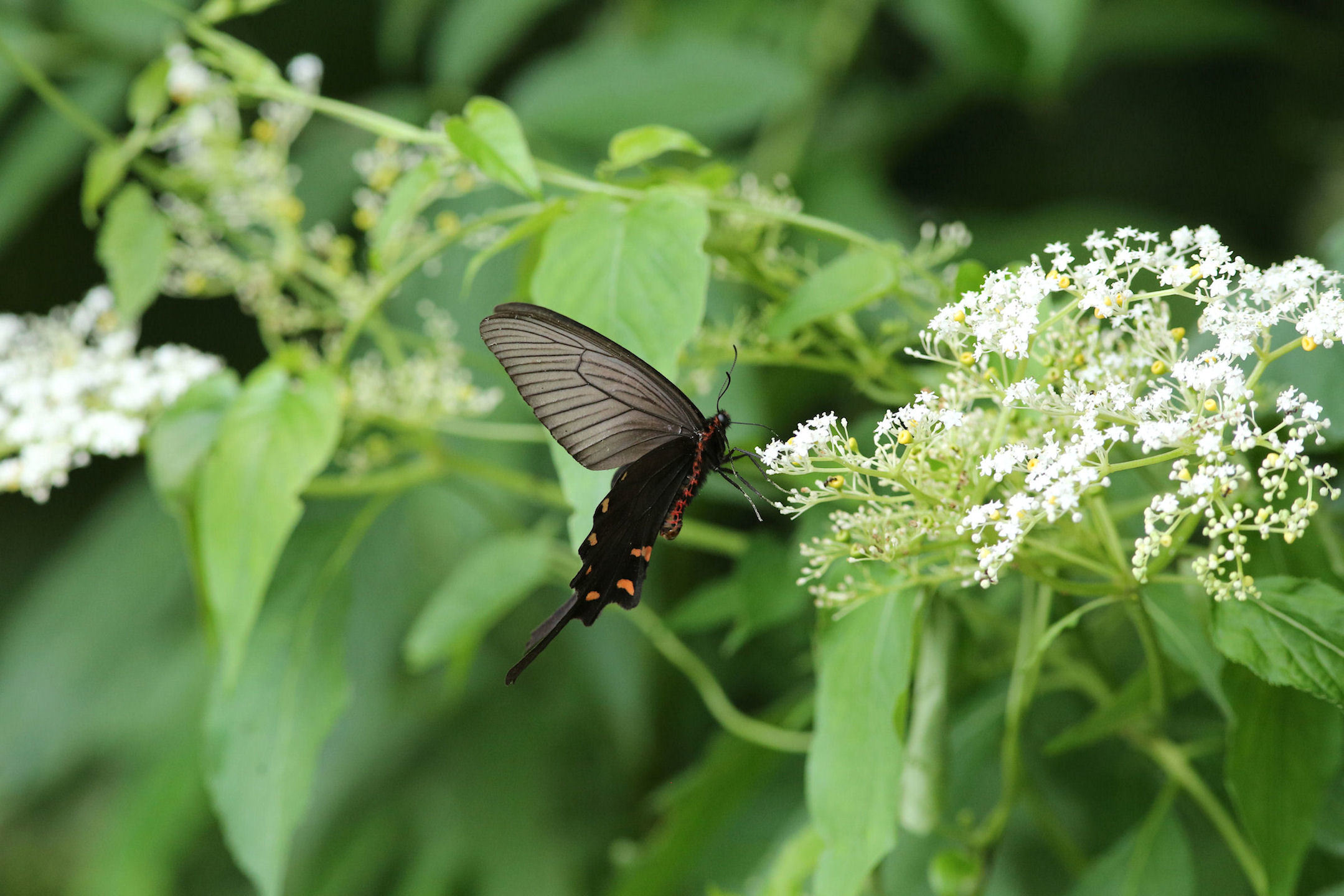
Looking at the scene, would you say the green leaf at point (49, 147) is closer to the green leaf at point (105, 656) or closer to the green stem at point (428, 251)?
the green leaf at point (105, 656)

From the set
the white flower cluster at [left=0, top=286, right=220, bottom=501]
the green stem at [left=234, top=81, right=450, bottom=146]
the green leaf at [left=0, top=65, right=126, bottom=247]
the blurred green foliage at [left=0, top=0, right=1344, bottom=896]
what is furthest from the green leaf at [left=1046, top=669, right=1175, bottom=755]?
the green leaf at [left=0, top=65, right=126, bottom=247]

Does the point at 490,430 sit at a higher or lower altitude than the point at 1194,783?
higher

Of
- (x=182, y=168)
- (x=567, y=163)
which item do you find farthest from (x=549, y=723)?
(x=182, y=168)

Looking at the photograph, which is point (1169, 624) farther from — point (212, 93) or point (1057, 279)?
point (212, 93)

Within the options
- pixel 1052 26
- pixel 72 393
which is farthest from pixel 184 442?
pixel 1052 26

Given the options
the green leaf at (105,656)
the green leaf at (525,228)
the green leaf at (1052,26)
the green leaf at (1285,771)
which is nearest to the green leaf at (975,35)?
the green leaf at (1052,26)

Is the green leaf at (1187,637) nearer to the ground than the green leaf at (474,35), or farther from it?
nearer to the ground

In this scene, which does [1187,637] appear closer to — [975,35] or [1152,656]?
[1152,656]
